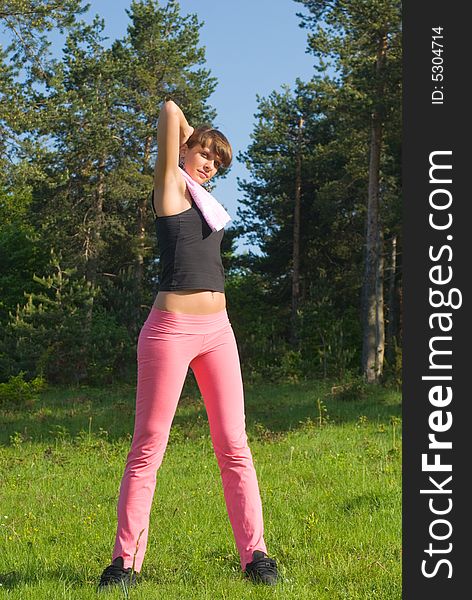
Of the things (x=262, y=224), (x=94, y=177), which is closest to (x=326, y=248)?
(x=262, y=224)

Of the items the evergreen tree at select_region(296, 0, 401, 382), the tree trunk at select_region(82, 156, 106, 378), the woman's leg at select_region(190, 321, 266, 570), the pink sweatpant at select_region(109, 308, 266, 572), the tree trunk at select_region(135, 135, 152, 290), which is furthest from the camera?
the tree trunk at select_region(135, 135, 152, 290)

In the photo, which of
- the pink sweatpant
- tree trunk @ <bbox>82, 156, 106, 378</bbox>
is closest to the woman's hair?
the pink sweatpant

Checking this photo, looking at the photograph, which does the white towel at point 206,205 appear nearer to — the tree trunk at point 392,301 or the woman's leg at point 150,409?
the woman's leg at point 150,409

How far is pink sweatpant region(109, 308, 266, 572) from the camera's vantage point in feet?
13.6

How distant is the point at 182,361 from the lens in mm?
4152

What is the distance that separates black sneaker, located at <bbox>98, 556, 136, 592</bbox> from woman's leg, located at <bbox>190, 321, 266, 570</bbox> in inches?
23.9

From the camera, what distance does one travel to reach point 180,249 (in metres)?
4.16

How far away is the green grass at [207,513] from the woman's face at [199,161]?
85.0 inches

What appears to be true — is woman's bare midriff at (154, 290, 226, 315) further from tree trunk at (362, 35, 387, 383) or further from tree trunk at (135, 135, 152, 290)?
tree trunk at (135, 135, 152, 290)

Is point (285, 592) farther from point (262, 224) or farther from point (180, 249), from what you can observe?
point (262, 224)

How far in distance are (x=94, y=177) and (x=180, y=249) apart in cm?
2677

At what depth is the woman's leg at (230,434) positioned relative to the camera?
13.9 ft

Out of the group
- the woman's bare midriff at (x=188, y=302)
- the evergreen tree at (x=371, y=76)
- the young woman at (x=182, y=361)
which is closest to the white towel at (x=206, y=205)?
the young woman at (x=182, y=361)

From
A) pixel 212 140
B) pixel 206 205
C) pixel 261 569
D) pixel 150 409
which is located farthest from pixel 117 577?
pixel 212 140
